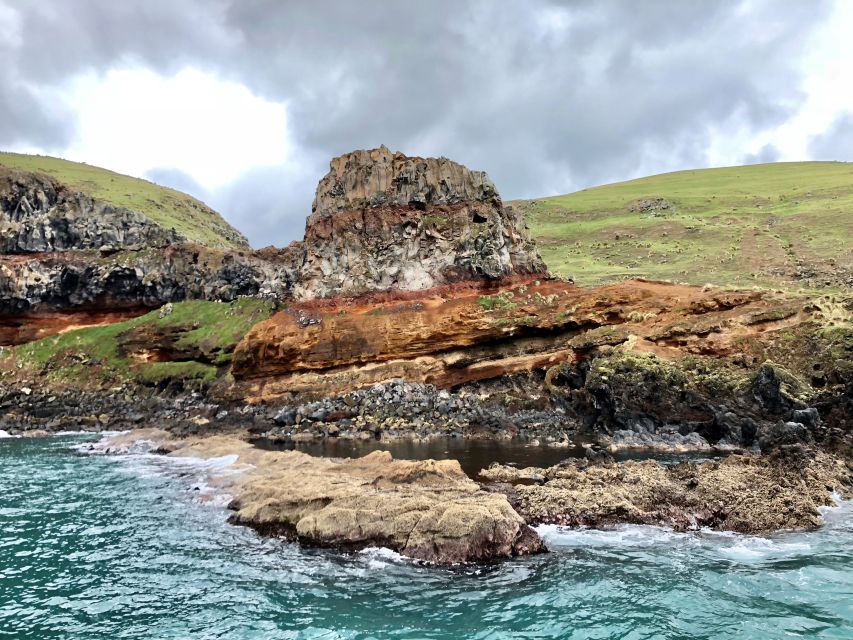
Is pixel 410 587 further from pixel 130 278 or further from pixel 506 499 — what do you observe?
pixel 130 278

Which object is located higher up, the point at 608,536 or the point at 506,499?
the point at 506,499

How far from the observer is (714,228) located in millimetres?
86500

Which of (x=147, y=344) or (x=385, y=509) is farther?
(x=147, y=344)

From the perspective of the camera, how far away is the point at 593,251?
88562 millimetres

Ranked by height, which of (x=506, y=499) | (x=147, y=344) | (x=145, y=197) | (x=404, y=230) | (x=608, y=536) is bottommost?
(x=608, y=536)

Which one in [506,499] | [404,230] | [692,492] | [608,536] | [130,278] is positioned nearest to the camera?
[608,536]

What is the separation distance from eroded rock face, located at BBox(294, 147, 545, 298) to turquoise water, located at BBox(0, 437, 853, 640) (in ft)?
131

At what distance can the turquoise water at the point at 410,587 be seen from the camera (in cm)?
1193

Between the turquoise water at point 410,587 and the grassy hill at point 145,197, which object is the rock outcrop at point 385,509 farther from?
the grassy hill at point 145,197

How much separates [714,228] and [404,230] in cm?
5746

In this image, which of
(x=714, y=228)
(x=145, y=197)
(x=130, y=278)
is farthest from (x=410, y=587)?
(x=145, y=197)

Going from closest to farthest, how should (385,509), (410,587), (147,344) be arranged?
1. (410,587)
2. (385,509)
3. (147,344)

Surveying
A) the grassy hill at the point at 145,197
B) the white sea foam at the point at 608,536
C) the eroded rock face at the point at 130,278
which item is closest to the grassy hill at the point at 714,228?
the white sea foam at the point at 608,536

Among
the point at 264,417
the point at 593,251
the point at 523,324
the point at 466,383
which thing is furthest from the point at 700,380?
the point at 593,251
